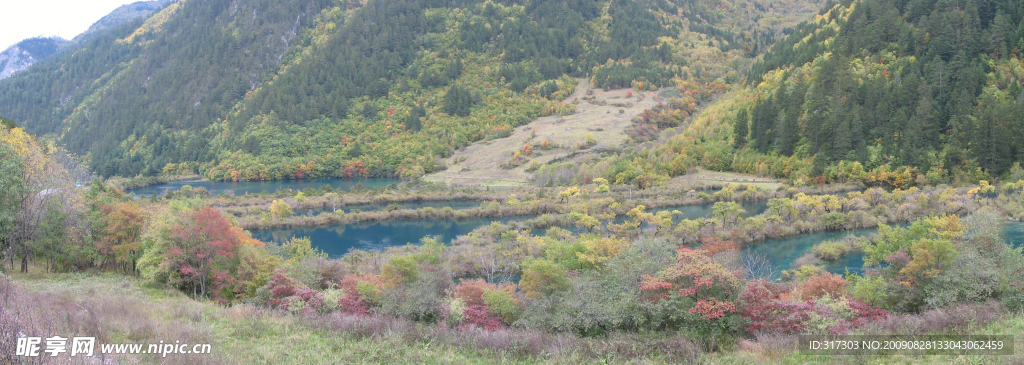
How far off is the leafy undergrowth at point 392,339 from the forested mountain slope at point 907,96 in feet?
214

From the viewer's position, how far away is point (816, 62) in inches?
3590

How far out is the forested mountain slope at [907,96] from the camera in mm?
66062

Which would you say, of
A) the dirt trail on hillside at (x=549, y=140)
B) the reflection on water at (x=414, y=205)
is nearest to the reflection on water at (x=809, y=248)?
the reflection on water at (x=414, y=205)

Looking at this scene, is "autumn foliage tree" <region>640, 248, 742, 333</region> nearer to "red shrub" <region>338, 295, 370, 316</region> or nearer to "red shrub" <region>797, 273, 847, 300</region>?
"red shrub" <region>797, 273, 847, 300</region>

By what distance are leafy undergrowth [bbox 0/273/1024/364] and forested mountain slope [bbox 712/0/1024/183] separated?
214ft

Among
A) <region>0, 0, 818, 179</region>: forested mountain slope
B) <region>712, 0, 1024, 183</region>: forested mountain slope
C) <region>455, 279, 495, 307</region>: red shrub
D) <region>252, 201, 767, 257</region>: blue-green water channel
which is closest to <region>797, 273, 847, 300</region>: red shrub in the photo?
<region>455, 279, 495, 307</region>: red shrub

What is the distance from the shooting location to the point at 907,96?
7388 centimetres

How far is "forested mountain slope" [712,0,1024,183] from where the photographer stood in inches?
2601

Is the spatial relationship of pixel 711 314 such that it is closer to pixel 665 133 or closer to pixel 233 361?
pixel 233 361

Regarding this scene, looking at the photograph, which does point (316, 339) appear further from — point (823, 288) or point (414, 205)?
point (414, 205)

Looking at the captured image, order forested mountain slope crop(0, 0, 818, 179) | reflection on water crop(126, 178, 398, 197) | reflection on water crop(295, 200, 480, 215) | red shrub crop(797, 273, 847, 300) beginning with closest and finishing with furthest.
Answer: red shrub crop(797, 273, 847, 300) → reflection on water crop(295, 200, 480, 215) → reflection on water crop(126, 178, 398, 197) → forested mountain slope crop(0, 0, 818, 179)

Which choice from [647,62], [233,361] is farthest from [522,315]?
[647,62]

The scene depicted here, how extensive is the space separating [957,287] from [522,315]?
541 inches

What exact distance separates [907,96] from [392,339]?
8356 cm
